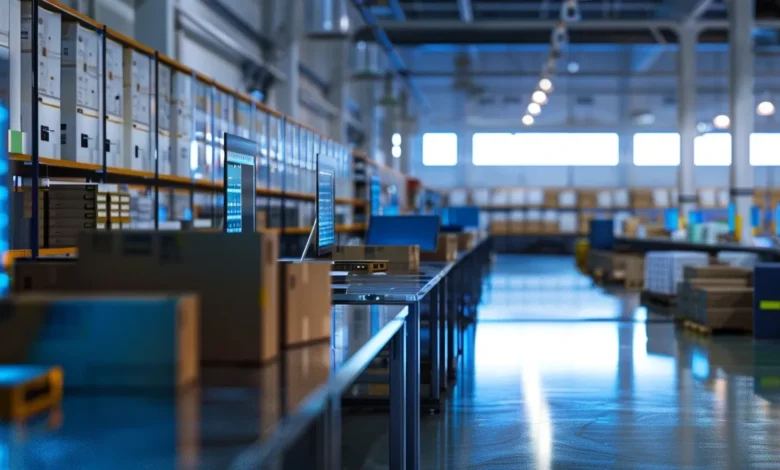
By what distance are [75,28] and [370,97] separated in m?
18.4

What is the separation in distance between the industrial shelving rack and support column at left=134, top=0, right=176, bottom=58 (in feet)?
3.03

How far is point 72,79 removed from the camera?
508cm

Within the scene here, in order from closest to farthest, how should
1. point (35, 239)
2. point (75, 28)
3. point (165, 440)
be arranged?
point (165, 440)
point (35, 239)
point (75, 28)

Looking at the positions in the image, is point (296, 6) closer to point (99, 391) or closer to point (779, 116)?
point (99, 391)

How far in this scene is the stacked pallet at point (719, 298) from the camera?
28.6ft

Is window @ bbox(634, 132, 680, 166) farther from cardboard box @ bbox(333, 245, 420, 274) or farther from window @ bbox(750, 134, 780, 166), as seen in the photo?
cardboard box @ bbox(333, 245, 420, 274)

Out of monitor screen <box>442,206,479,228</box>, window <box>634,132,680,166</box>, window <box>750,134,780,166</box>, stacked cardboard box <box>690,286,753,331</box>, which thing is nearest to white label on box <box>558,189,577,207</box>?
window <box>634,132,680,166</box>

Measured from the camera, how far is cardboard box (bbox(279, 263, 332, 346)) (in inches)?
80.7

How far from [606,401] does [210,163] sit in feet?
12.7

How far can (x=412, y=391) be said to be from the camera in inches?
138

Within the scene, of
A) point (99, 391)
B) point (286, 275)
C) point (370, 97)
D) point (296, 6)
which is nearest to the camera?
point (99, 391)

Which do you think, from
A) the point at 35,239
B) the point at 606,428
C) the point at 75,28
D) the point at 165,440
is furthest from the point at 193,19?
the point at 165,440

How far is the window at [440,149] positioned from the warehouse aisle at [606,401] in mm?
20145

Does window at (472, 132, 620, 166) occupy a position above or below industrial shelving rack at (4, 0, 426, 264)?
above
